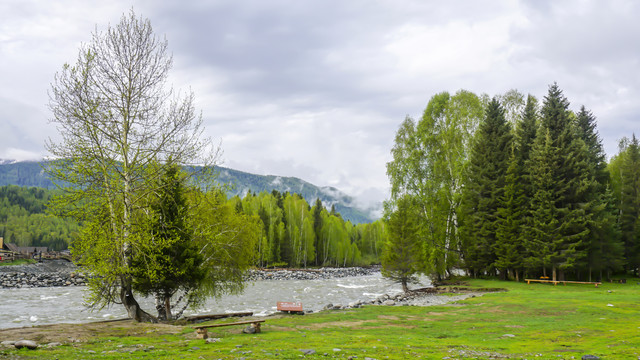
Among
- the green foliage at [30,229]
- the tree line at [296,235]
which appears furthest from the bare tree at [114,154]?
the green foliage at [30,229]

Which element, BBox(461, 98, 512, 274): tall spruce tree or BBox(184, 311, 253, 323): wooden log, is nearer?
BBox(184, 311, 253, 323): wooden log

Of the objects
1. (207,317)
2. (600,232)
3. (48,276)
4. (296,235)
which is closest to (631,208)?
(600,232)

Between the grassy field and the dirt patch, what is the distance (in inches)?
1.3

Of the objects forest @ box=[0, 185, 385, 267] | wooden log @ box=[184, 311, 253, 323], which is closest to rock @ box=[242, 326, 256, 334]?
wooden log @ box=[184, 311, 253, 323]

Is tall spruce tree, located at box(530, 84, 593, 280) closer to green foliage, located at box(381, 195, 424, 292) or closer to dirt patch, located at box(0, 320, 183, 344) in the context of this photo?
green foliage, located at box(381, 195, 424, 292)

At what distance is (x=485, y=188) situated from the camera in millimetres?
42781

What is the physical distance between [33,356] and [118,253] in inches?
356

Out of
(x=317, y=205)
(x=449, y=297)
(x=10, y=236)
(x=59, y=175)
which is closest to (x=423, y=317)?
(x=449, y=297)

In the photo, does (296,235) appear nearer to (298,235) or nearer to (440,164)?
(298,235)

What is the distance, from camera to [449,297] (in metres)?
30.8

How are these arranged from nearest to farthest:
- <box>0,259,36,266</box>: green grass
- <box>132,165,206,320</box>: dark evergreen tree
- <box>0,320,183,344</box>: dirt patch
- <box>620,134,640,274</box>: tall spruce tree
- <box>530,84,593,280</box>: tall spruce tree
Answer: <box>0,320,183,344</box>: dirt patch, <box>132,165,206,320</box>: dark evergreen tree, <box>530,84,593,280</box>: tall spruce tree, <box>620,134,640,274</box>: tall spruce tree, <box>0,259,36,266</box>: green grass

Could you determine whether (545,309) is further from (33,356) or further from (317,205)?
(317,205)

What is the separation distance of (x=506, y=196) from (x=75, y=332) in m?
38.3

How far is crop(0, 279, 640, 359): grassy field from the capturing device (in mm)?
11039
